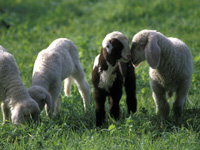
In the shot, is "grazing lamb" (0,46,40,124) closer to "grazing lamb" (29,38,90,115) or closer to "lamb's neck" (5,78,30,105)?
"lamb's neck" (5,78,30,105)

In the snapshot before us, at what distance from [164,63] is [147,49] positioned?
51cm

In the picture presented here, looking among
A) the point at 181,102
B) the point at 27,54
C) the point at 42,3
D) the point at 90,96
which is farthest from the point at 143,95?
the point at 42,3

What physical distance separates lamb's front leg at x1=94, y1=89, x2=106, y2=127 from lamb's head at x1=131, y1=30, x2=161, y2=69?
69 centimetres

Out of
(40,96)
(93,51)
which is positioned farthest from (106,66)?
(93,51)

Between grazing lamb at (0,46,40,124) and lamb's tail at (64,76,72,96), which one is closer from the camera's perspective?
grazing lamb at (0,46,40,124)

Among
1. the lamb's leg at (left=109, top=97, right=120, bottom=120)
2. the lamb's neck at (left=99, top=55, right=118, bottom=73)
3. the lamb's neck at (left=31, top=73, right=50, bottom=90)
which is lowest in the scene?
the lamb's leg at (left=109, top=97, right=120, bottom=120)

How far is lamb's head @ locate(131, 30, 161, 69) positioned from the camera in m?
5.25

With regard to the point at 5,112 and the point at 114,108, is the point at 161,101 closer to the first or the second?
the point at 114,108

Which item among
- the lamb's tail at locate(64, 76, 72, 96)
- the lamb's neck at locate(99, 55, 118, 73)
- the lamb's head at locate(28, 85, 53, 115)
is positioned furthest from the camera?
the lamb's tail at locate(64, 76, 72, 96)

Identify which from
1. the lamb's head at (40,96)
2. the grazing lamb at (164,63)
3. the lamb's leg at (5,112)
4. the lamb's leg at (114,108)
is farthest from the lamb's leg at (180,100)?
the lamb's leg at (5,112)

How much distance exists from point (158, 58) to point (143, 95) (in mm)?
1883

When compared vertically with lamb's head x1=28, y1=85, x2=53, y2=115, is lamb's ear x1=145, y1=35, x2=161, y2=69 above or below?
above

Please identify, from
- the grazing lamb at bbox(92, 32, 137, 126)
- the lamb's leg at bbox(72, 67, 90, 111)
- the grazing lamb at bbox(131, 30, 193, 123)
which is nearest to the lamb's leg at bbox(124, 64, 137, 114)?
the grazing lamb at bbox(92, 32, 137, 126)

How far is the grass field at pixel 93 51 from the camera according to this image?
4863 millimetres
